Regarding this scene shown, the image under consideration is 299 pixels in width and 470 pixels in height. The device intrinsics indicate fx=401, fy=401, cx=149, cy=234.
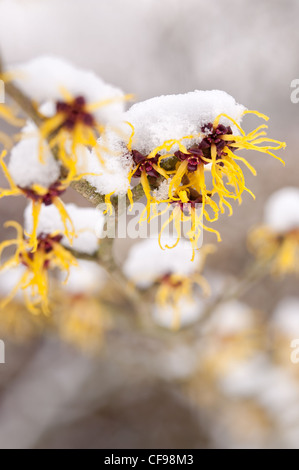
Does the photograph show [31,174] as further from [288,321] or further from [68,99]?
[288,321]

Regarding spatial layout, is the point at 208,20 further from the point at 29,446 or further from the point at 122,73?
the point at 29,446

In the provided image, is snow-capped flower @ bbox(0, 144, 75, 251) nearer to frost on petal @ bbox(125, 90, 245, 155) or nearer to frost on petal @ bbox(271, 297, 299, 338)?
frost on petal @ bbox(125, 90, 245, 155)

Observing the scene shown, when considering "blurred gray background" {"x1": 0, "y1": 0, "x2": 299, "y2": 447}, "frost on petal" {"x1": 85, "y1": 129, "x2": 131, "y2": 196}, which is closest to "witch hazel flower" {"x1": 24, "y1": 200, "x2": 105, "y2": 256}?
"frost on petal" {"x1": 85, "y1": 129, "x2": 131, "y2": 196}

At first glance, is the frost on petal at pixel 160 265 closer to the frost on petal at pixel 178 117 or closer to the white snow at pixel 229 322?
the frost on petal at pixel 178 117

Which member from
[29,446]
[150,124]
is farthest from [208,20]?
[29,446]

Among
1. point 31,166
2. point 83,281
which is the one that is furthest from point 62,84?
point 83,281

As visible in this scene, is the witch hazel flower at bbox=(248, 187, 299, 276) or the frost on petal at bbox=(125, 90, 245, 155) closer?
the frost on petal at bbox=(125, 90, 245, 155)

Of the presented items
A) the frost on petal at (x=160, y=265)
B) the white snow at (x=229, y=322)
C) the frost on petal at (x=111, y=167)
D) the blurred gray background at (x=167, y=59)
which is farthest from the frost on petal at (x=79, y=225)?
the blurred gray background at (x=167, y=59)
